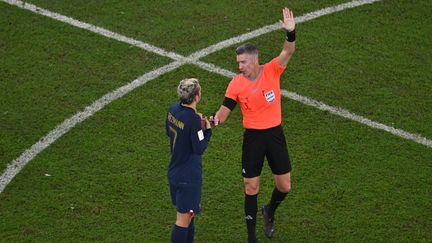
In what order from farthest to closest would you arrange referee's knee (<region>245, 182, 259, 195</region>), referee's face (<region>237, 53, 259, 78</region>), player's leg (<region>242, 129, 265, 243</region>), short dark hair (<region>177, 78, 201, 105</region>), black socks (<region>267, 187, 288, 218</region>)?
black socks (<region>267, 187, 288, 218</region>) → referee's knee (<region>245, 182, 259, 195</region>) → player's leg (<region>242, 129, 265, 243</region>) → referee's face (<region>237, 53, 259, 78</region>) → short dark hair (<region>177, 78, 201, 105</region>)

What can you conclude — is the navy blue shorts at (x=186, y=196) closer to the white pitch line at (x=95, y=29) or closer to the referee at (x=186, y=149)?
the referee at (x=186, y=149)

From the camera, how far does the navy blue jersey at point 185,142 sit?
7879 mm

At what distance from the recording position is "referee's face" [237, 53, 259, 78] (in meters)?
8.21

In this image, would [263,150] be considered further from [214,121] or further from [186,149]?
[186,149]

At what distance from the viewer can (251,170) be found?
862cm

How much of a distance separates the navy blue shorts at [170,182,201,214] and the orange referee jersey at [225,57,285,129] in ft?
3.07

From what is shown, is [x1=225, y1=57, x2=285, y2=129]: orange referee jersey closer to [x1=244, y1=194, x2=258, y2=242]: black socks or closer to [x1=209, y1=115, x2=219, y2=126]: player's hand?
[x1=209, y1=115, x2=219, y2=126]: player's hand

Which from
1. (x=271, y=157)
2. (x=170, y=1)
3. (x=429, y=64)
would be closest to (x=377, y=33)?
(x=429, y=64)

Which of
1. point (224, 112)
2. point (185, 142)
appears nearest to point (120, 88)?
point (224, 112)

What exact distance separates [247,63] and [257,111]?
1.71 feet

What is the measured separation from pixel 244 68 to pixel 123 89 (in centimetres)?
342

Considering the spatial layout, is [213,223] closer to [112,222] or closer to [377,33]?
[112,222]

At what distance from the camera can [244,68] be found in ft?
27.0

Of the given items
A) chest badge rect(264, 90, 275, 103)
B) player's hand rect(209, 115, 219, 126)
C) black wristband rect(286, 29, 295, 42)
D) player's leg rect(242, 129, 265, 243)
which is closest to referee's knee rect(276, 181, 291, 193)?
player's leg rect(242, 129, 265, 243)
